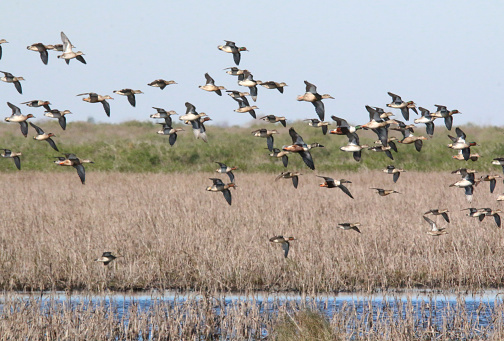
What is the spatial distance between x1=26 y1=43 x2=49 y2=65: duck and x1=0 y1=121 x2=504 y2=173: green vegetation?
76.6 ft

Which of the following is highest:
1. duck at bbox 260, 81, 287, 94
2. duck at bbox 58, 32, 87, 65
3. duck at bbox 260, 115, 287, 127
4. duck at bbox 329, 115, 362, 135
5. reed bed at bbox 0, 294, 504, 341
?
duck at bbox 58, 32, 87, 65

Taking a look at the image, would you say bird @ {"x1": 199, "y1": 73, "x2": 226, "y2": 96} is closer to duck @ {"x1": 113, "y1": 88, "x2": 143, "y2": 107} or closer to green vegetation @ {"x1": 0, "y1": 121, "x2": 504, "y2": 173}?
duck @ {"x1": 113, "y1": 88, "x2": 143, "y2": 107}

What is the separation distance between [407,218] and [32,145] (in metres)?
29.0

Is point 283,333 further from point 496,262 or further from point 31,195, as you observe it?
point 31,195

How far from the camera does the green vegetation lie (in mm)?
36156

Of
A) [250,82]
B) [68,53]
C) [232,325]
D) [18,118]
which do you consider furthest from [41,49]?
[232,325]

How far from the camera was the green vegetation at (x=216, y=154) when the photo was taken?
36.2 meters

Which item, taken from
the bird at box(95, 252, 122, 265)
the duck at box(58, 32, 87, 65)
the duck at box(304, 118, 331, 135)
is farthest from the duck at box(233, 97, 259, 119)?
the bird at box(95, 252, 122, 265)

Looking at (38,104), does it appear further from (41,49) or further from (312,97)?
(312,97)

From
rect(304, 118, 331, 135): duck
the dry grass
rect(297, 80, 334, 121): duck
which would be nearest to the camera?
rect(297, 80, 334, 121): duck

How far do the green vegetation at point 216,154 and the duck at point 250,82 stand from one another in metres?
21.6

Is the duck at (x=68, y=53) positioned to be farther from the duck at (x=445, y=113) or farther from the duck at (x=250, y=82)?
the duck at (x=445, y=113)

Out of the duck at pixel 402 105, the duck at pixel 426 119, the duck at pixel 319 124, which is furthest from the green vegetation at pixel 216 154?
the duck at pixel 319 124

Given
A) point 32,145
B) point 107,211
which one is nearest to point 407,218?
point 107,211
